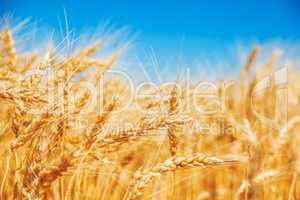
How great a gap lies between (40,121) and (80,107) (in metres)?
0.16

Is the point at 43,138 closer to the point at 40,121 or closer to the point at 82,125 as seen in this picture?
the point at 40,121

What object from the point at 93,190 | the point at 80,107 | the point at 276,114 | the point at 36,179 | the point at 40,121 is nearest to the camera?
the point at 36,179

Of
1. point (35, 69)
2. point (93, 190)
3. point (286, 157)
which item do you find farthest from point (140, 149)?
point (35, 69)

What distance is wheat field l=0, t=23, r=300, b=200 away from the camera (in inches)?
45.8

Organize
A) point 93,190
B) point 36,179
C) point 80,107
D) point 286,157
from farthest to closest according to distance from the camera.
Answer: point 286,157, point 93,190, point 80,107, point 36,179

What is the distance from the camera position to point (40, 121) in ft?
4.03

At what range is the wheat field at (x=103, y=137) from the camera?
1163 mm

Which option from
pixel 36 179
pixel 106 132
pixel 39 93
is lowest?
pixel 36 179

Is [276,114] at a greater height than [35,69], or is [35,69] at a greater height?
[35,69]

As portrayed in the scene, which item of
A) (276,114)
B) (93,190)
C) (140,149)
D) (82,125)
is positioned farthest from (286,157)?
(82,125)

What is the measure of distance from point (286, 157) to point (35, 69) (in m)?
1.23

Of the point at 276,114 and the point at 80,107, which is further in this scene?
the point at 276,114

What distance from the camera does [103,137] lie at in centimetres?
119

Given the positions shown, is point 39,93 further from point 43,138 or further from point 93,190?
point 93,190
